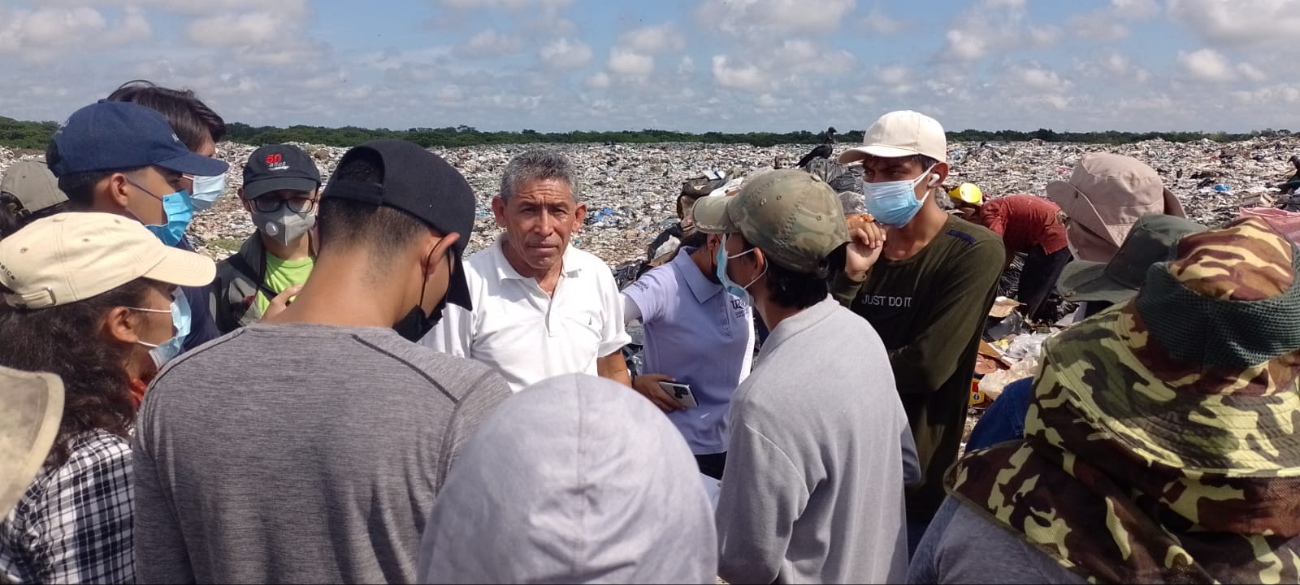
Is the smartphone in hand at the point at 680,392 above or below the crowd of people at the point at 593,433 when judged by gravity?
below

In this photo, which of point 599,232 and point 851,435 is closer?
point 851,435

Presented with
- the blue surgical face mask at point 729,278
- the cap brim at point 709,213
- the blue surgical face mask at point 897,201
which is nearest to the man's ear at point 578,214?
the cap brim at point 709,213

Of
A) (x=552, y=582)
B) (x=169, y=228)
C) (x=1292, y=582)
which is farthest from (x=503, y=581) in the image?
(x=169, y=228)

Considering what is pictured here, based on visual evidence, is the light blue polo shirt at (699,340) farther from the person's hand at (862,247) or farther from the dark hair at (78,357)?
the dark hair at (78,357)

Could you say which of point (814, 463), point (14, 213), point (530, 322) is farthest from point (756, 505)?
point (14, 213)

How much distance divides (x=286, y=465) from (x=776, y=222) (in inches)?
43.8

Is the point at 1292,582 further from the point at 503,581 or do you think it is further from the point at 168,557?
the point at 168,557

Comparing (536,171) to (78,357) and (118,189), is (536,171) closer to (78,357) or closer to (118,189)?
(118,189)

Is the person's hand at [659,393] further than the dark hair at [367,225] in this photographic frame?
Yes

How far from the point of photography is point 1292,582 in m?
1.17

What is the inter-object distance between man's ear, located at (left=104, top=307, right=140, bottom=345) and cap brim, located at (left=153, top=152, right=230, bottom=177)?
3.43 feet

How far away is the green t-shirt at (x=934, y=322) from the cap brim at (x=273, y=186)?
2.36 m

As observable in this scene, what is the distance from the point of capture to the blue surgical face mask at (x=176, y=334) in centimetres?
193

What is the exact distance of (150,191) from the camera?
2633 millimetres
